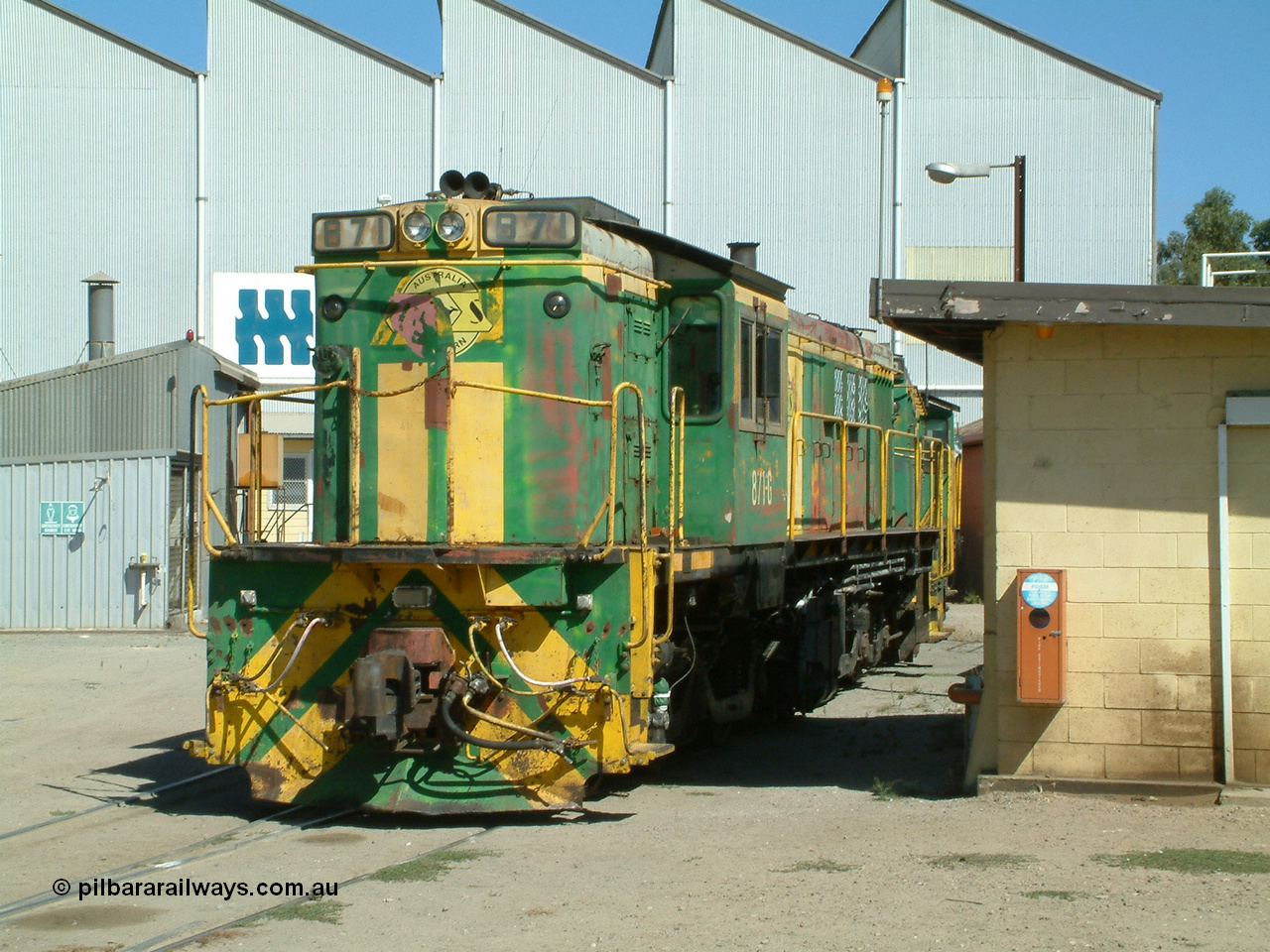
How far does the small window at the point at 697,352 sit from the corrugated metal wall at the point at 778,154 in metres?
18.0

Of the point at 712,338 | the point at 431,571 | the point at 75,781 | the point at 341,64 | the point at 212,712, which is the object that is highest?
the point at 341,64

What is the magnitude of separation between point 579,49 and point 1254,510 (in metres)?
21.2

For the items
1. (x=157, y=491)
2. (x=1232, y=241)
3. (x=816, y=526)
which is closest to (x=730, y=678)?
(x=816, y=526)

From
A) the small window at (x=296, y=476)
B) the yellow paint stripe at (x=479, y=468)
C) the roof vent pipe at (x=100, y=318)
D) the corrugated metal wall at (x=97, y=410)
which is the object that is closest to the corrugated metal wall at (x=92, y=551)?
the corrugated metal wall at (x=97, y=410)

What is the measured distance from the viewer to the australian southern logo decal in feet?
24.7

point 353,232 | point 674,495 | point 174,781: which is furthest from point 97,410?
point 674,495

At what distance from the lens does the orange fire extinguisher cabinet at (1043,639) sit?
7594 mm

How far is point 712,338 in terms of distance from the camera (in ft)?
28.2

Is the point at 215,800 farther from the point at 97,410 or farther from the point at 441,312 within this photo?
the point at 97,410

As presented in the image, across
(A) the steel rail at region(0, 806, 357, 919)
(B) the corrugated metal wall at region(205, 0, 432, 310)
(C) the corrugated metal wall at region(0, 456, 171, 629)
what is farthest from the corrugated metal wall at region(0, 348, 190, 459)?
(A) the steel rail at region(0, 806, 357, 919)

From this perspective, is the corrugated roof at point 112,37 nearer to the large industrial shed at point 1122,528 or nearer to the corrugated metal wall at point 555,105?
the corrugated metal wall at point 555,105

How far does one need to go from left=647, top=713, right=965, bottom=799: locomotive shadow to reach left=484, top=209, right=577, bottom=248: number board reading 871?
3.66 metres

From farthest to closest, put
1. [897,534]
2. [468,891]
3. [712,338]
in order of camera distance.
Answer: [897,534], [712,338], [468,891]

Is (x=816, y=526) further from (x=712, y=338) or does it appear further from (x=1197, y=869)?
(x=1197, y=869)
